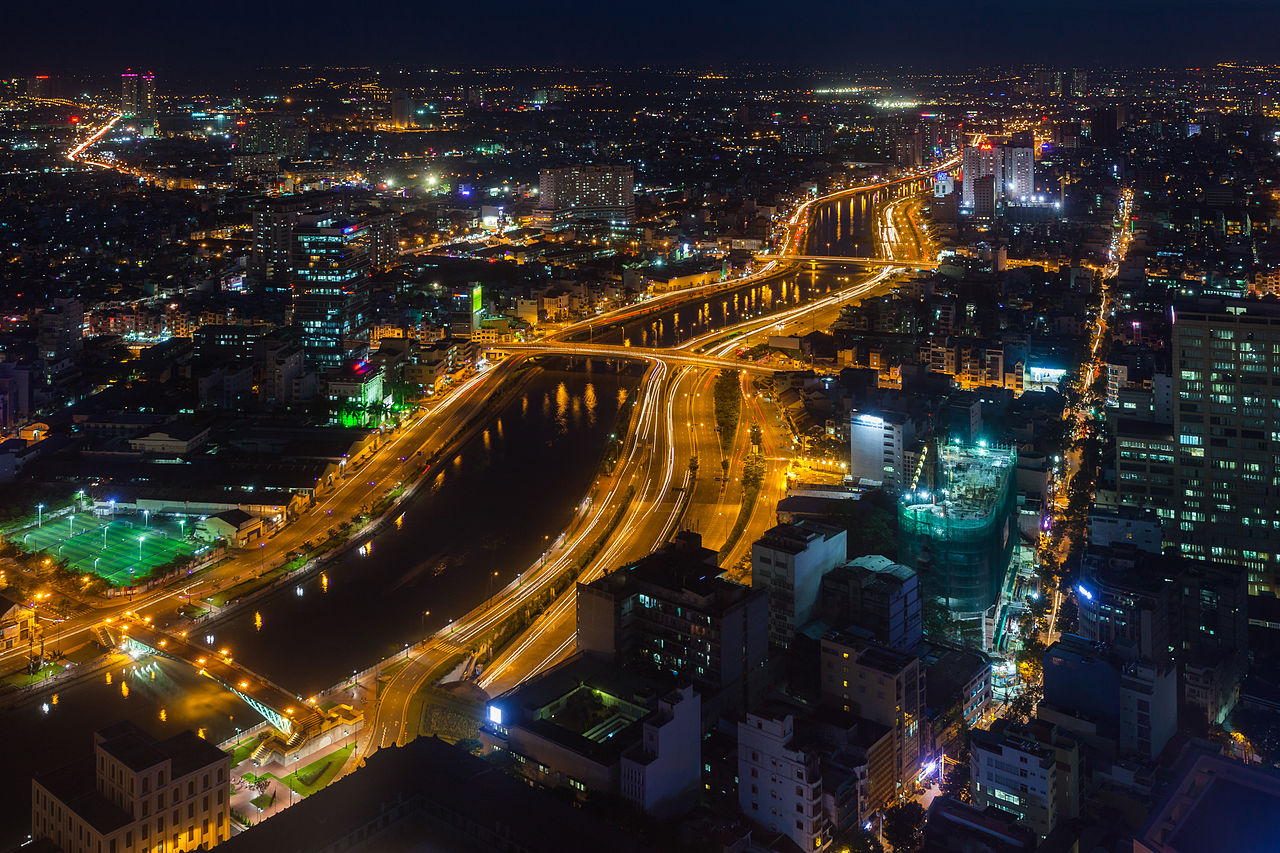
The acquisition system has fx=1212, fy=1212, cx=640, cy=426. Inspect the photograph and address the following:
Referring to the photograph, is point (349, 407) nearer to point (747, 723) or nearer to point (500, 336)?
point (500, 336)

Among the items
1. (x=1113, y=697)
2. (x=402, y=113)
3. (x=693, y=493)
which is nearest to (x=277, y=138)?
(x=402, y=113)

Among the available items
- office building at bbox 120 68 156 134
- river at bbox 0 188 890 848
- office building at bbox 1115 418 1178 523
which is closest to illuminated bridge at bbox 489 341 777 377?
river at bbox 0 188 890 848

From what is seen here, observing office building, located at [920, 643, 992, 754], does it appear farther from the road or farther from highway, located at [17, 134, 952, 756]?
highway, located at [17, 134, 952, 756]

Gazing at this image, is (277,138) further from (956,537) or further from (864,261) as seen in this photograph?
(956,537)

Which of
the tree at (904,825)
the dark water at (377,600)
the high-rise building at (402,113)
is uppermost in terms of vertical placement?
the high-rise building at (402,113)

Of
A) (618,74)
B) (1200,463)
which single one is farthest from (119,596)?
(618,74)

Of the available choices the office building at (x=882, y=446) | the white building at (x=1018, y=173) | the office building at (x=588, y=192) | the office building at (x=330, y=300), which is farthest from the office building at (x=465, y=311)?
the white building at (x=1018, y=173)

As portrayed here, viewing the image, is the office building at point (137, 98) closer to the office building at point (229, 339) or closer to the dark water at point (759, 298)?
the dark water at point (759, 298)
